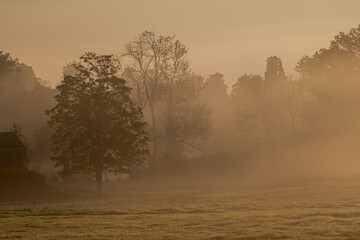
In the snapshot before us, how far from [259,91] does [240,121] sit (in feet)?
22.7

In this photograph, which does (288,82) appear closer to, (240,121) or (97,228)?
(240,121)

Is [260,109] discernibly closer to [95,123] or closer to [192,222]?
[95,123]

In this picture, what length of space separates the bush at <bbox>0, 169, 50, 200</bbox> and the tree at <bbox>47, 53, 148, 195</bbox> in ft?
8.24

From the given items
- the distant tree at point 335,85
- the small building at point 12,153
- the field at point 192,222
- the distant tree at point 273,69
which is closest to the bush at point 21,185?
the small building at point 12,153

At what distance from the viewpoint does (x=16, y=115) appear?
529ft

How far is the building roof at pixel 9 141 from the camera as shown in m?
82.4

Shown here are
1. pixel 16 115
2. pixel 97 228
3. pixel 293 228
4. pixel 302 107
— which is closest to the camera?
pixel 293 228

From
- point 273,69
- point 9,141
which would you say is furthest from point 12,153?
point 273,69

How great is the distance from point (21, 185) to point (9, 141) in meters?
15.3

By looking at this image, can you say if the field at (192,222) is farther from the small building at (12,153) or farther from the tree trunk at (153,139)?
the tree trunk at (153,139)

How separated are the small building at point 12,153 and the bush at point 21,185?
12.5 m

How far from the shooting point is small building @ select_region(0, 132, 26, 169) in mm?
82000

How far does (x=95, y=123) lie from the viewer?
71.9m

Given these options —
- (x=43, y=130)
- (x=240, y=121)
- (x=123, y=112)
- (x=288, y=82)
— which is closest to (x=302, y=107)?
(x=288, y=82)
